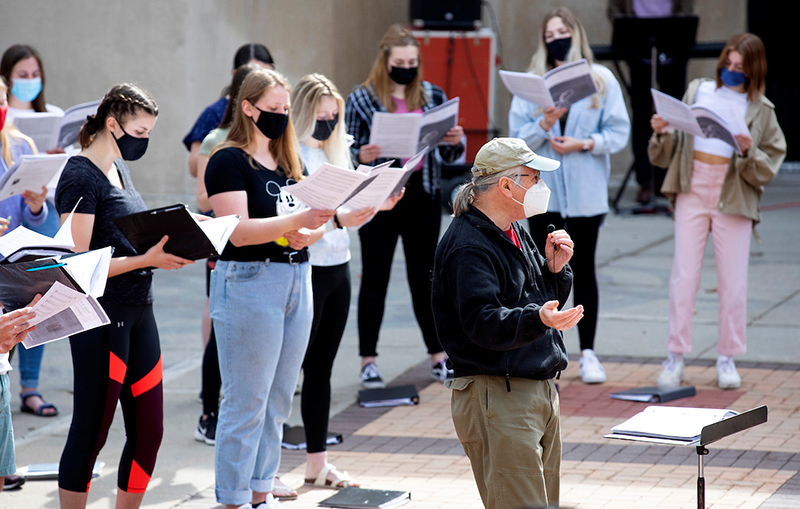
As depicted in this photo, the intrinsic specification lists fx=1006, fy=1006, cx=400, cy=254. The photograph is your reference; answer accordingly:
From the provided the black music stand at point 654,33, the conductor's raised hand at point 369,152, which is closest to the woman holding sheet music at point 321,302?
the conductor's raised hand at point 369,152

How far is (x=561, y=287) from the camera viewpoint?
3.60 meters

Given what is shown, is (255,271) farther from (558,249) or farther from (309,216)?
(558,249)

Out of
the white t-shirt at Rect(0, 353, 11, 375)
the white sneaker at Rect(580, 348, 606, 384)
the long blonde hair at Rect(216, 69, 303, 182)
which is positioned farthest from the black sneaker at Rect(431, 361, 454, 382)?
the white t-shirt at Rect(0, 353, 11, 375)

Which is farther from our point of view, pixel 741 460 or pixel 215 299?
pixel 741 460

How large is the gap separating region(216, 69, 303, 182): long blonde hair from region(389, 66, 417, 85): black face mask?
6.96ft

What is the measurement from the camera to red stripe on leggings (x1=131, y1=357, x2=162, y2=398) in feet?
A: 13.1

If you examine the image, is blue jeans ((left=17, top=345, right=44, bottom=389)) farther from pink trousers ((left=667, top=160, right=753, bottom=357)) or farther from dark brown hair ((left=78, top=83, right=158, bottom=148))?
pink trousers ((left=667, top=160, right=753, bottom=357))

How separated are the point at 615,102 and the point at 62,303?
418 centimetres

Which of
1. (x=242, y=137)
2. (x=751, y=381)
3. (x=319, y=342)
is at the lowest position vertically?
(x=751, y=381)

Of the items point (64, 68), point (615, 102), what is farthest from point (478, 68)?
point (615, 102)

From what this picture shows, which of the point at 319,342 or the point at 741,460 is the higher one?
the point at 319,342

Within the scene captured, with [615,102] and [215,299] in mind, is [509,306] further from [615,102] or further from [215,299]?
[615,102]

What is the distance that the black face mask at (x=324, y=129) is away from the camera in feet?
16.0

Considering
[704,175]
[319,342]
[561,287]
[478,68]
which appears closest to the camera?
[561,287]
